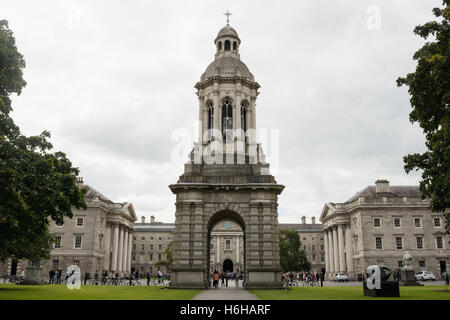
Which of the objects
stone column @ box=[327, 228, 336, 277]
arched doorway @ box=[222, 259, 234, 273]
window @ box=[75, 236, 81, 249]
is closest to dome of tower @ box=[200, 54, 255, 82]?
→ window @ box=[75, 236, 81, 249]

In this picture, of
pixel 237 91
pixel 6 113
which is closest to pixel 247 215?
pixel 237 91

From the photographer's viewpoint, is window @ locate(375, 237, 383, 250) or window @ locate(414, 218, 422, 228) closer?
window @ locate(375, 237, 383, 250)

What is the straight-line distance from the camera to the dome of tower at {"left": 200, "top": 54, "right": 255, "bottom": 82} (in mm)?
40000

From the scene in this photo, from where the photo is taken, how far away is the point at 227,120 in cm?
3934

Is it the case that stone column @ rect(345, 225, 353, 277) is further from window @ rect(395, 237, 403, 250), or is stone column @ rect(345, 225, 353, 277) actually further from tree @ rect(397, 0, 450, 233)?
tree @ rect(397, 0, 450, 233)

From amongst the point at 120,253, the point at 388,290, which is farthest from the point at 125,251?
the point at 388,290

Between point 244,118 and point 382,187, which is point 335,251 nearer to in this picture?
point 382,187

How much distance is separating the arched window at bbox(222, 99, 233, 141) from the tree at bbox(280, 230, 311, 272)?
5034 cm

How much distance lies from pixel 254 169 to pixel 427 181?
14508 mm

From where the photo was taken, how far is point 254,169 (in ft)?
114

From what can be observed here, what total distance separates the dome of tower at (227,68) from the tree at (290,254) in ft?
A: 168

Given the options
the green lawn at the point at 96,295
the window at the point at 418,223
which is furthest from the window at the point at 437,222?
the green lawn at the point at 96,295
